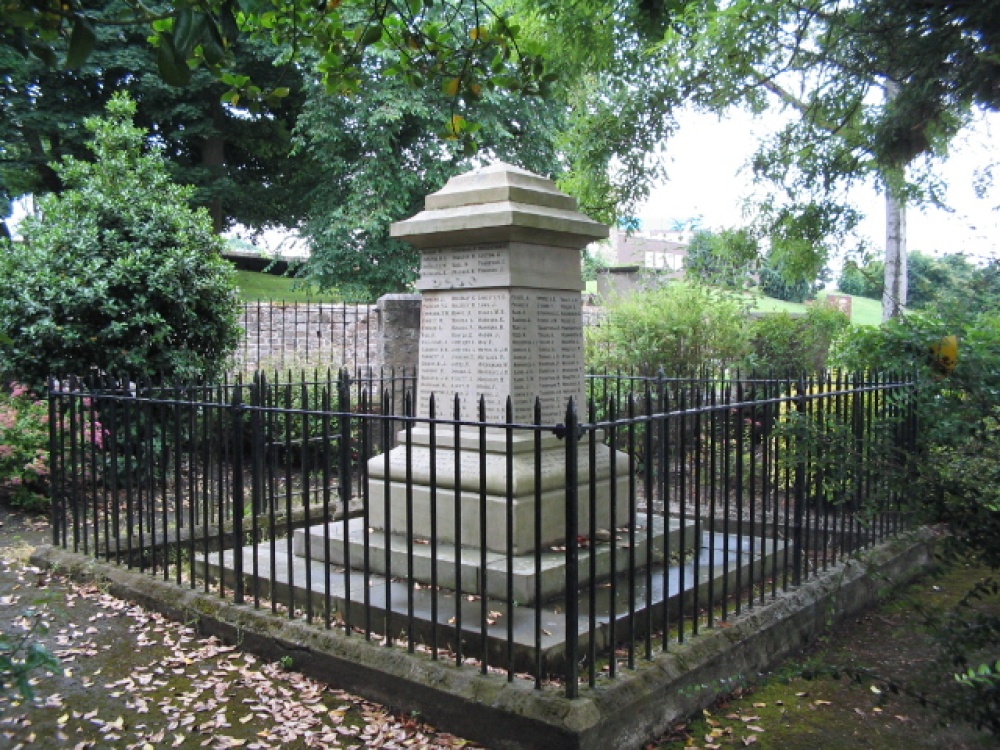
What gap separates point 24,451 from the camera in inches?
307

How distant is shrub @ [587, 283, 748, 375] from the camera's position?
37.6 feet

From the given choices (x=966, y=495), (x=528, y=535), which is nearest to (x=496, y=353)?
(x=528, y=535)

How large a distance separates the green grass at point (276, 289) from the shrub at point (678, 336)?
13.3 m

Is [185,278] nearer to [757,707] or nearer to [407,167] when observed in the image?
[757,707]

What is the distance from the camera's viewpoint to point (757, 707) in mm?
4047

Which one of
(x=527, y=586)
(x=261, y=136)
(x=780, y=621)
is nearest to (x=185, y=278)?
(x=527, y=586)

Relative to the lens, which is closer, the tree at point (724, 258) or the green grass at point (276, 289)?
the tree at point (724, 258)

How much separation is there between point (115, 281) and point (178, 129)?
14.8 meters

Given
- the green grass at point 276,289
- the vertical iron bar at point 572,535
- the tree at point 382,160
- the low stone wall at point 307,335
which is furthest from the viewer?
the green grass at point 276,289

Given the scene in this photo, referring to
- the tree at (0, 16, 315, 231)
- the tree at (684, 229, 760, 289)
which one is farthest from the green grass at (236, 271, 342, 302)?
the tree at (684, 229, 760, 289)

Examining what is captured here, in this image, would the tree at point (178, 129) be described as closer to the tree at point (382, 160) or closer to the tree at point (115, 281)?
the tree at point (382, 160)

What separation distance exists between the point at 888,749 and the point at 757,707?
629mm

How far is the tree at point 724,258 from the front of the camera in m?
10.3

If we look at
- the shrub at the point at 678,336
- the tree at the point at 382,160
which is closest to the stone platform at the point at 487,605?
the shrub at the point at 678,336
